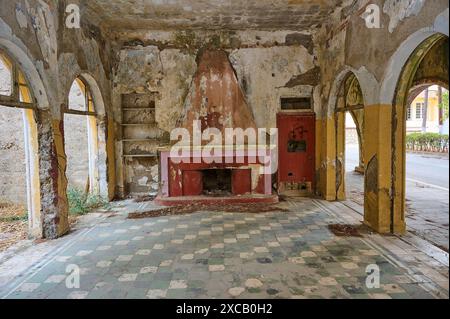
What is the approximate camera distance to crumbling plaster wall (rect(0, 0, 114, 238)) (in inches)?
192

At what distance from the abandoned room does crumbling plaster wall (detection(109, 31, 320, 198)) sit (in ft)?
0.12

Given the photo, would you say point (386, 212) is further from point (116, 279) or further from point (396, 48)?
point (116, 279)

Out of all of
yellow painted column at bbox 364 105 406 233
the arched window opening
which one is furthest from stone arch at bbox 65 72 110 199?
yellow painted column at bbox 364 105 406 233

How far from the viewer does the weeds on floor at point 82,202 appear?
7637mm

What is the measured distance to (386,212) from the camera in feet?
18.8

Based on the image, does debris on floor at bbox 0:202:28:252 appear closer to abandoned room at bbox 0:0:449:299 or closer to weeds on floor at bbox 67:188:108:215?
abandoned room at bbox 0:0:449:299

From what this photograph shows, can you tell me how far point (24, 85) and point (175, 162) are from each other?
3706mm

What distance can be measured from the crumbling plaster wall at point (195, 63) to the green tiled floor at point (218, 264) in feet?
12.8

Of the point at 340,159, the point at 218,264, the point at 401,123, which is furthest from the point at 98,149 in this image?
the point at 401,123

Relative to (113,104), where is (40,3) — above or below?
above

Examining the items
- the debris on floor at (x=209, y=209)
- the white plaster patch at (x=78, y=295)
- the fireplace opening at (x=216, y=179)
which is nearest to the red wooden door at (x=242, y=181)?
the debris on floor at (x=209, y=209)

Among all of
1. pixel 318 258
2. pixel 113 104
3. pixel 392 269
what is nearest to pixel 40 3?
pixel 113 104
